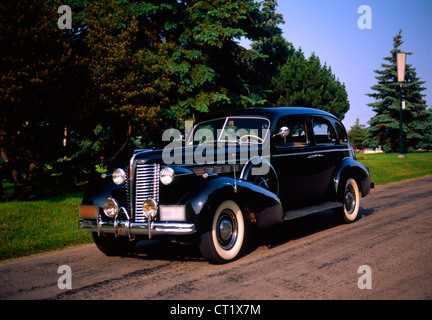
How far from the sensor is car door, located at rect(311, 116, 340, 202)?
7.59m

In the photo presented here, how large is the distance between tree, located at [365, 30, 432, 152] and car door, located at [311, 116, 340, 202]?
35751mm

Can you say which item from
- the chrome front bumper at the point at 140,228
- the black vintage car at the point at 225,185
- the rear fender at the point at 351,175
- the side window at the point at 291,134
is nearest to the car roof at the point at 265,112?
the black vintage car at the point at 225,185

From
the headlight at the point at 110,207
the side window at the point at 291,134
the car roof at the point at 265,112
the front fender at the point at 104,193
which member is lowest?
the headlight at the point at 110,207

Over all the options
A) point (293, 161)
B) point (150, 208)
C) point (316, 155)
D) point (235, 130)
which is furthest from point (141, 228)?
point (316, 155)

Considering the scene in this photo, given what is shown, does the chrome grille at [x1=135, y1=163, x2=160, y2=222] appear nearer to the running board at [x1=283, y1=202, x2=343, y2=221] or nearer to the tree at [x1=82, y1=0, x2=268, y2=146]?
the running board at [x1=283, y1=202, x2=343, y2=221]

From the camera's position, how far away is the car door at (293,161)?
6.78 metres

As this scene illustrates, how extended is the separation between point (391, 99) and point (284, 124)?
38.6 m

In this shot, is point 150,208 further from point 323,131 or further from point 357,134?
point 357,134

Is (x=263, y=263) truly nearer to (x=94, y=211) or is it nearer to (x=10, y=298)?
(x=94, y=211)

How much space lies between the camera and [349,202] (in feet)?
27.1

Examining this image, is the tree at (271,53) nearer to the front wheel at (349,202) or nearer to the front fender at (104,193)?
the front wheel at (349,202)

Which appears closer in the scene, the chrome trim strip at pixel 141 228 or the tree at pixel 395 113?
the chrome trim strip at pixel 141 228

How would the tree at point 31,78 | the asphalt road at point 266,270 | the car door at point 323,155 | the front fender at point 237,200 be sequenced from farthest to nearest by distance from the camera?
the tree at point 31,78 < the car door at point 323,155 < the front fender at point 237,200 < the asphalt road at point 266,270

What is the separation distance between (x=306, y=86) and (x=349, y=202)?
108 ft
